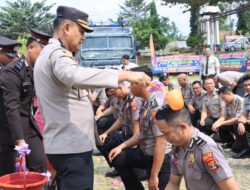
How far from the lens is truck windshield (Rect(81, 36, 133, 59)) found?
12.2 metres

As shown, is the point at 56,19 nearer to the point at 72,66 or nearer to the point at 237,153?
the point at 72,66

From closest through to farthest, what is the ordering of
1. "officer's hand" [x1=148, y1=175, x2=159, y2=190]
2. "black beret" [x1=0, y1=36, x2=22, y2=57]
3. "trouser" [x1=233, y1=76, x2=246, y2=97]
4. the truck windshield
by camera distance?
"officer's hand" [x1=148, y1=175, x2=159, y2=190] < "black beret" [x1=0, y1=36, x2=22, y2=57] < "trouser" [x1=233, y1=76, x2=246, y2=97] < the truck windshield

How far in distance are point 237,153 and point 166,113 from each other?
4.03 m

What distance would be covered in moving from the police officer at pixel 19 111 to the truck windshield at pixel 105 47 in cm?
872

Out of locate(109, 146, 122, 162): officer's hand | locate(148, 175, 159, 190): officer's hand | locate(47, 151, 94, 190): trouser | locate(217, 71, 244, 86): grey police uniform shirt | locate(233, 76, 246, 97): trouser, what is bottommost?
locate(148, 175, 159, 190): officer's hand

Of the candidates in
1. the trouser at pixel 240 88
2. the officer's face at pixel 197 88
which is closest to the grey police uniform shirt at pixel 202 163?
the trouser at pixel 240 88

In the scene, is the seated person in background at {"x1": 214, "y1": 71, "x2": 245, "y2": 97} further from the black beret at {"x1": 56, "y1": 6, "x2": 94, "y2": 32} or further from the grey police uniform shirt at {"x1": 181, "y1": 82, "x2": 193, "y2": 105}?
the black beret at {"x1": 56, "y1": 6, "x2": 94, "y2": 32}

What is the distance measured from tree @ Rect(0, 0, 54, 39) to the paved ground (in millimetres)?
31819

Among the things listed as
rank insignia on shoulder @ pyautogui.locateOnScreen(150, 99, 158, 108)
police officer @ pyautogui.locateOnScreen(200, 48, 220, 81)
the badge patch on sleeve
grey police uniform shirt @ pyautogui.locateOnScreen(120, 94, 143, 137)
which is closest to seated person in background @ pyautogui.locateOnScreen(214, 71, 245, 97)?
police officer @ pyautogui.locateOnScreen(200, 48, 220, 81)

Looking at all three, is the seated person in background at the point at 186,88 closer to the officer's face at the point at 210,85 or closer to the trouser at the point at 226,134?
the officer's face at the point at 210,85

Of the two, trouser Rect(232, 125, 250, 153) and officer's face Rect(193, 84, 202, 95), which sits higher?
officer's face Rect(193, 84, 202, 95)

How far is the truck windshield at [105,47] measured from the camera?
1220 cm

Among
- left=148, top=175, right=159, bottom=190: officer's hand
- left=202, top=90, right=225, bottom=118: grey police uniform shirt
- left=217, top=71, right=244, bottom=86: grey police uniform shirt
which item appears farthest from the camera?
left=217, top=71, right=244, bottom=86: grey police uniform shirt

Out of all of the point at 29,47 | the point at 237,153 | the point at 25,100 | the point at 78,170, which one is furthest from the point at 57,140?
the point at 237,153
